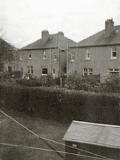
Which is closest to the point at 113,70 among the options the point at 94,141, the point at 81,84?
the point at 81,84

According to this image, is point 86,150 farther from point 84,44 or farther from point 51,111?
point 84,44

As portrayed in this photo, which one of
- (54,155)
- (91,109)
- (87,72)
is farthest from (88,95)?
(87,72)

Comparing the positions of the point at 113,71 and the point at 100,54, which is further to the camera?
the point at 100,54

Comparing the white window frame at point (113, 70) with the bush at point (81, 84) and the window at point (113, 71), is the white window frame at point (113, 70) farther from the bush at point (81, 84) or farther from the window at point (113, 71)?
the bush at point (81, 84)

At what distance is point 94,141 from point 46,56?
9051mm

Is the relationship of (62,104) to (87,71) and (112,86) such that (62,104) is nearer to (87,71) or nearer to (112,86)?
(112,86)

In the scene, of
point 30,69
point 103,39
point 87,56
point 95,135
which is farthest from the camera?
point 30,69

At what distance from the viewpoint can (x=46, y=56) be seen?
1077 centimetres

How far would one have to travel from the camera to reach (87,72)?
362 inches

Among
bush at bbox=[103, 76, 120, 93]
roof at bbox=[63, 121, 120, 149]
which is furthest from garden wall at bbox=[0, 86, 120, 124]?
roof at bbox=[63, 121, 120, 149]

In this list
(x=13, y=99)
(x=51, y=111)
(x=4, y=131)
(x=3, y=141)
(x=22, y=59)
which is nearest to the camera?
(x=3, y=141)

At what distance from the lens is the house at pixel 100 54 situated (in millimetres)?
8258

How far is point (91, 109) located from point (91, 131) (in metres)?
1.39

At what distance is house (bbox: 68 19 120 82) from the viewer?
27.1ft
